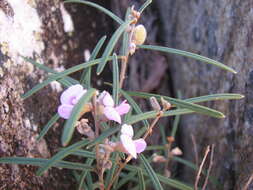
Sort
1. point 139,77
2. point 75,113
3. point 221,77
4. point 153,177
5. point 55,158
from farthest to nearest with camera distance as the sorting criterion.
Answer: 1. point 139,77
2. point 221,77
3. point 153,177
4. point 55,158
5. point 75,113

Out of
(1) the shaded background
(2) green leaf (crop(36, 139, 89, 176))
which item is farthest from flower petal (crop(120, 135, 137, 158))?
(1) the shaded background

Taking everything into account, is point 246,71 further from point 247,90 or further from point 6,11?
point 6,11

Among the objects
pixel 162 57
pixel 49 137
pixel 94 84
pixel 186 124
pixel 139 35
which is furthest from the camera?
pixel 162 57

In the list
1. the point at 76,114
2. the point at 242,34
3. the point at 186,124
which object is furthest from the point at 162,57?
the point at 76,114

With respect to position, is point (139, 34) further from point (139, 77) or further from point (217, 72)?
point (139, 77)

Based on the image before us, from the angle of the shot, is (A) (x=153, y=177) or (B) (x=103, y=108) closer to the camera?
(B) (x=103, y=108)

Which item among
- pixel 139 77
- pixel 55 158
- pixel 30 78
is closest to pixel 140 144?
pixel 55 158

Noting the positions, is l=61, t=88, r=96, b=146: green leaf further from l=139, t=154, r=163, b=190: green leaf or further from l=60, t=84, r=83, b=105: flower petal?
l=139, t=154, r=163, b=190: green leaf
